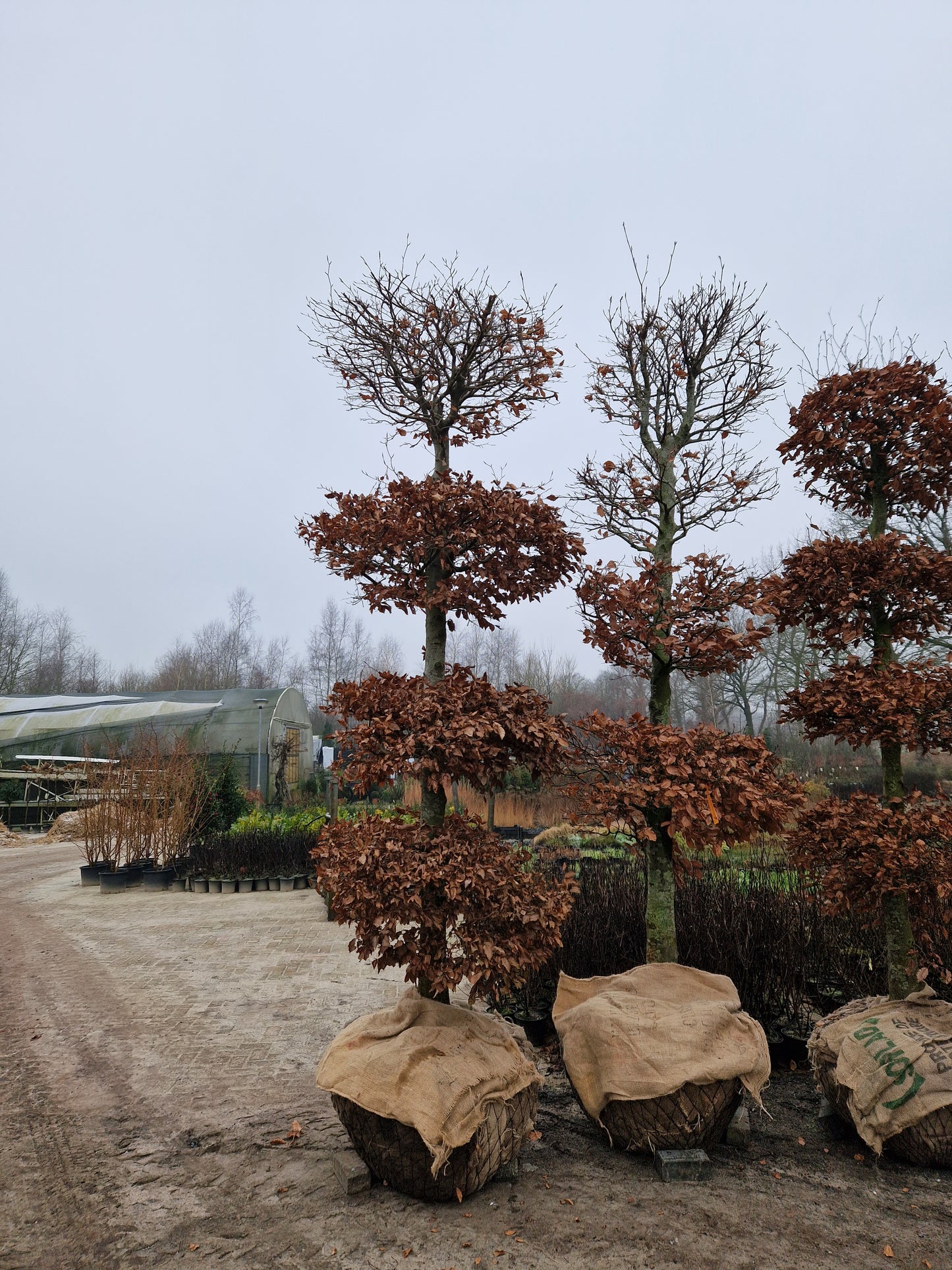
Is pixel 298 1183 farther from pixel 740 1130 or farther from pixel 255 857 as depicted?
pixel 255 857

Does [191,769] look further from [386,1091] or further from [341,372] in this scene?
[386,1091]

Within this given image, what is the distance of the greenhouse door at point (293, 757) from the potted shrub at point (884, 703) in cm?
1641

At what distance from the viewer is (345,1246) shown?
91.3 inches

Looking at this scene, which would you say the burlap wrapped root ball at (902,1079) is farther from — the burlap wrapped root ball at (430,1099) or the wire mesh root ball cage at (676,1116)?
the burlap wrapped root ball at (430,1099)

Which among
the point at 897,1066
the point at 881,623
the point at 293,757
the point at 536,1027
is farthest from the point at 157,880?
the point at 293,757

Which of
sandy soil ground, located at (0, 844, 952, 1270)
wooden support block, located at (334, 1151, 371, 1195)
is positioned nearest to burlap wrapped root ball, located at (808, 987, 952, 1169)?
sandy soil ground, located at (0, 844, 952, 1270)

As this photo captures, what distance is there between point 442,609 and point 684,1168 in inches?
91.2

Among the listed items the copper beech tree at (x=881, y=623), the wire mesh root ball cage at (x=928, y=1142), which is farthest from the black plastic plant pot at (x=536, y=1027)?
the copper beech tree at (x=881, y=623)

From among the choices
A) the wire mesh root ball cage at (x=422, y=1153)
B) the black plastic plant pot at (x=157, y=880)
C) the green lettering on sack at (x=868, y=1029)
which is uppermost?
the green lettering on sack at (x=868, y=1029)

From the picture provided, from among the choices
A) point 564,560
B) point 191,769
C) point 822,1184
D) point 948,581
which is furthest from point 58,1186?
point 191,769

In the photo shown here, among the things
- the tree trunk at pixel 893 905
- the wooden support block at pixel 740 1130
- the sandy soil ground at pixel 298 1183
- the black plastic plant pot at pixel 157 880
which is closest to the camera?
the sandy soil ground at pixel 298 1183

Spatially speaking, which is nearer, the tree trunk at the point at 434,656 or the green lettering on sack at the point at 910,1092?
the green lettering on sack at the point at 910,1092

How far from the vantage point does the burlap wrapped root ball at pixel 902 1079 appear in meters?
2.72

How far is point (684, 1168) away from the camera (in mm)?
2695
